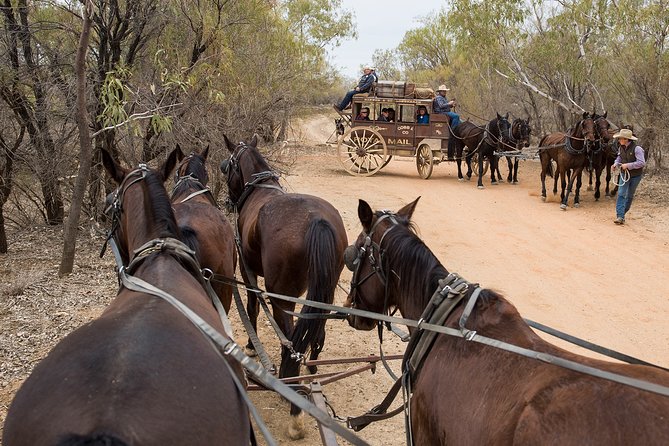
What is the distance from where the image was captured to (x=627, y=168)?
11.6 metres

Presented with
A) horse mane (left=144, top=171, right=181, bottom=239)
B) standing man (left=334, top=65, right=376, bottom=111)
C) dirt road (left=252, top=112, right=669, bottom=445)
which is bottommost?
dirt road (left=252, top=112, right=669, bottom=445)

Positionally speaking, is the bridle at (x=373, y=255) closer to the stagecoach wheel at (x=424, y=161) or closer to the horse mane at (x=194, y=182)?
the horse mane at (x=194, y=182)

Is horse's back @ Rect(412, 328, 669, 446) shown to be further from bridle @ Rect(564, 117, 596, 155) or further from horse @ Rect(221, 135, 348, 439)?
bridle @ Rect(564, 117, 596, 155)

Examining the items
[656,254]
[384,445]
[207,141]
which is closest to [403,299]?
[384,445]

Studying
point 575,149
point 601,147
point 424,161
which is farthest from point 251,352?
point 424,161

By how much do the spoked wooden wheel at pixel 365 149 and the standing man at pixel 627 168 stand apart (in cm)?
758

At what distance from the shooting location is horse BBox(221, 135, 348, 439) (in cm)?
467

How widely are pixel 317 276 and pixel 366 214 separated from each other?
1.30 m

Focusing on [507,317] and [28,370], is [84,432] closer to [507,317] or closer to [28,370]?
[507,317]

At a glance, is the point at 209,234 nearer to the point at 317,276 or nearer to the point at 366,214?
the point at 317,276

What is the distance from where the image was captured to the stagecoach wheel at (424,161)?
58.6 ft

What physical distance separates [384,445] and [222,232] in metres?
2.26

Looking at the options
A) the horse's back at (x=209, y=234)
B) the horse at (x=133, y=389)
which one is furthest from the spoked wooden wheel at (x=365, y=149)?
the horse at (x=133, y=389)

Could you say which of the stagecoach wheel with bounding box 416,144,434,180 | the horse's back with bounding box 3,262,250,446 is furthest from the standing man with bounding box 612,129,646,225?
the horse's back with bounding box 3,262,250,446
